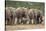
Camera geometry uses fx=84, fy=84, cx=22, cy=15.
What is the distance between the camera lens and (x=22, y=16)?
1.32 m

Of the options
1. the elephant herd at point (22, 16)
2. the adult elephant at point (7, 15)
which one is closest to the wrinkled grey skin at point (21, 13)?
the elephant herd at point (22, 16)

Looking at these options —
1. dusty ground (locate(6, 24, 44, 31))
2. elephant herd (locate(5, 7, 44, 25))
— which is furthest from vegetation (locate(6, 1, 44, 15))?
dusty ground (locate(6, 24, 44, 31))

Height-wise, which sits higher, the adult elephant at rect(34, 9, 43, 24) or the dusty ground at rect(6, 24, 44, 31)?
the adult elephant at rect(34, 9, 43, 24)

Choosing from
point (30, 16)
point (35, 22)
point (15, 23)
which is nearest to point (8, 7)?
point (15, 23)

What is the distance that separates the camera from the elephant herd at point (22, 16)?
4.24ft

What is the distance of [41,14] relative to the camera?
1359 millimetres

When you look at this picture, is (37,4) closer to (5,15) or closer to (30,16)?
(30,16)

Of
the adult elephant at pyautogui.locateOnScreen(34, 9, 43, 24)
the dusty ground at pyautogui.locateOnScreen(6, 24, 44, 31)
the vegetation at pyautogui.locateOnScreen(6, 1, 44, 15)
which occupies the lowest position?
the dusty ground at pyautogui.locateOnScreen(6, 24, 44, 31)

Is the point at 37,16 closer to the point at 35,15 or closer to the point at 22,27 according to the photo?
the point at 35,15

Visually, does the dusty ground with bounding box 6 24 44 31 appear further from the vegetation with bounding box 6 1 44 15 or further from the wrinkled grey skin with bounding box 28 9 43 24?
the vegetation with bounding box 6 1 44 15

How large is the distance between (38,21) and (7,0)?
1.94 ft

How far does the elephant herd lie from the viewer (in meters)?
1.29

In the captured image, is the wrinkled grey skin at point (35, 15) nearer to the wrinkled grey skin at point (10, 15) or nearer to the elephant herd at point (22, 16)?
the elephant herd at point (22, 16)

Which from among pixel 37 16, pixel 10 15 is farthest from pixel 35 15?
pixel 10 15
